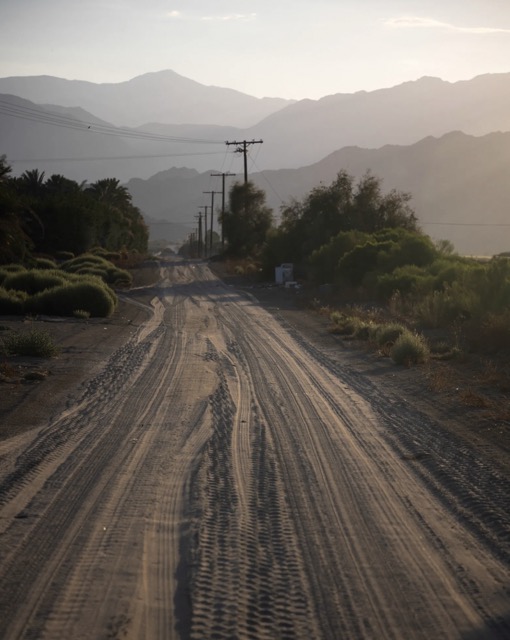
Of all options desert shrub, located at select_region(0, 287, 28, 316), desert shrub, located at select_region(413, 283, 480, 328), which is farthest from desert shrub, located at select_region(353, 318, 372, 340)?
desert shrub, located at select_region(0, 287, 28, 316)

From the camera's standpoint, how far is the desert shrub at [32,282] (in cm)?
3319

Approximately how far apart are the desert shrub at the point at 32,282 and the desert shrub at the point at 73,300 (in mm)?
2597

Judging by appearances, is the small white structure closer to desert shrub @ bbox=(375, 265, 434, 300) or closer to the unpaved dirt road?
desert shrub @ bbox=(375, 265, 434, 300)

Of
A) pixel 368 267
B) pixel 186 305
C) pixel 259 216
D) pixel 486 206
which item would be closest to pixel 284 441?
pixel 186 305

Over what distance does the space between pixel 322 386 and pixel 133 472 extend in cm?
692

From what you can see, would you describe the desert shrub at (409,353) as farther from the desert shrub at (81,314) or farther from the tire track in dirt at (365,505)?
the desert shrub at (81,314)

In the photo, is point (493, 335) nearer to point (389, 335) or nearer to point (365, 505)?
point (389, 335)

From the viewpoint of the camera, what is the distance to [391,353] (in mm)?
19828

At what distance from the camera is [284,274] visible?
53500 millimetres

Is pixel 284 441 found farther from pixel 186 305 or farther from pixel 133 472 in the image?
pixel 186 305

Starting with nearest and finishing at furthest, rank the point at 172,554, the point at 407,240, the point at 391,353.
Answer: the point at 172,554 → the point at 391,353 → the point at 407,240

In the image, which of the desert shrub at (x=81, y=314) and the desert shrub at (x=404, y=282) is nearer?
the desert shrub at (x=81, y=314)

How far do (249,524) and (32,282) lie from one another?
2725 cm

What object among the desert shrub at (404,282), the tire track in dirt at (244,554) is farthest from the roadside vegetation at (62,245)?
the tire track in dirt at (244,554)
